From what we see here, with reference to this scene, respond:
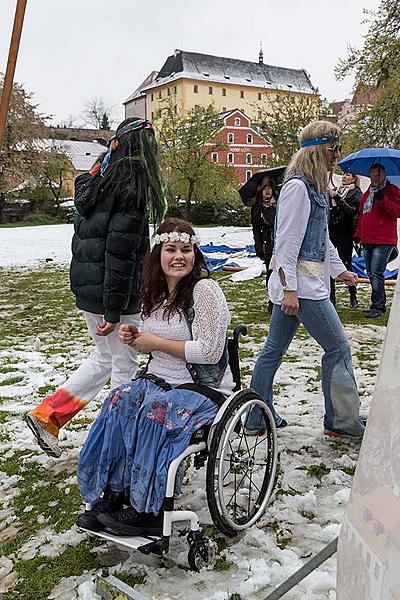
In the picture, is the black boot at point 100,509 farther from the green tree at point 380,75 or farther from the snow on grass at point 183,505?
the green tree at point 380,75

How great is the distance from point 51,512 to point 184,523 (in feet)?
2.36

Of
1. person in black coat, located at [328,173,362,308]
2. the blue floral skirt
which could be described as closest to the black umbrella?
person in black coat, located at [328,173,362,308]

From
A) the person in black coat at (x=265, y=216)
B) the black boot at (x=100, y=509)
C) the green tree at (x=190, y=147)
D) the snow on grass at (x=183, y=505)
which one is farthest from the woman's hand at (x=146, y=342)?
the green tree at (x=190, y=147)

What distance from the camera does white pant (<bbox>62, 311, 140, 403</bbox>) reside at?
143 inches

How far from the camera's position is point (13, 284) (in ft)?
38.4

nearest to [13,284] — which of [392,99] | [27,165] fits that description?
[392,99]

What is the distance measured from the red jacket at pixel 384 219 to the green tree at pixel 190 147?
29957 millimetres

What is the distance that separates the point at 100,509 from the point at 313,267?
1.77 meters

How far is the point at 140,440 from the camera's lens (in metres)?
2.68

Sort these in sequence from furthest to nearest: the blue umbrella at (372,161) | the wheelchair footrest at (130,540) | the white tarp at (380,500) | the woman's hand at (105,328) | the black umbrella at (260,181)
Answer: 1. the blue umbrella at (372,161)
2. the black umbrella at (260,181)
3. the woman's hand at (105,328)
4. the wheelchair footrest at (130,540)
5. the white tarp at (380,500)

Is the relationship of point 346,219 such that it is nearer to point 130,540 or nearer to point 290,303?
point 290,303

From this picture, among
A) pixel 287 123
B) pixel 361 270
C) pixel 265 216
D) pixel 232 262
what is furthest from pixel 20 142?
pixel 265 216

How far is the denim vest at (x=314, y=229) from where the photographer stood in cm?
374

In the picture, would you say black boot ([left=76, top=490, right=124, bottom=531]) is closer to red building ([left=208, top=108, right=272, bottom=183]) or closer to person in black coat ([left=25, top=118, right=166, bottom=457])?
person in black coat ([left=25, top=118, right=166, bottom=457])
